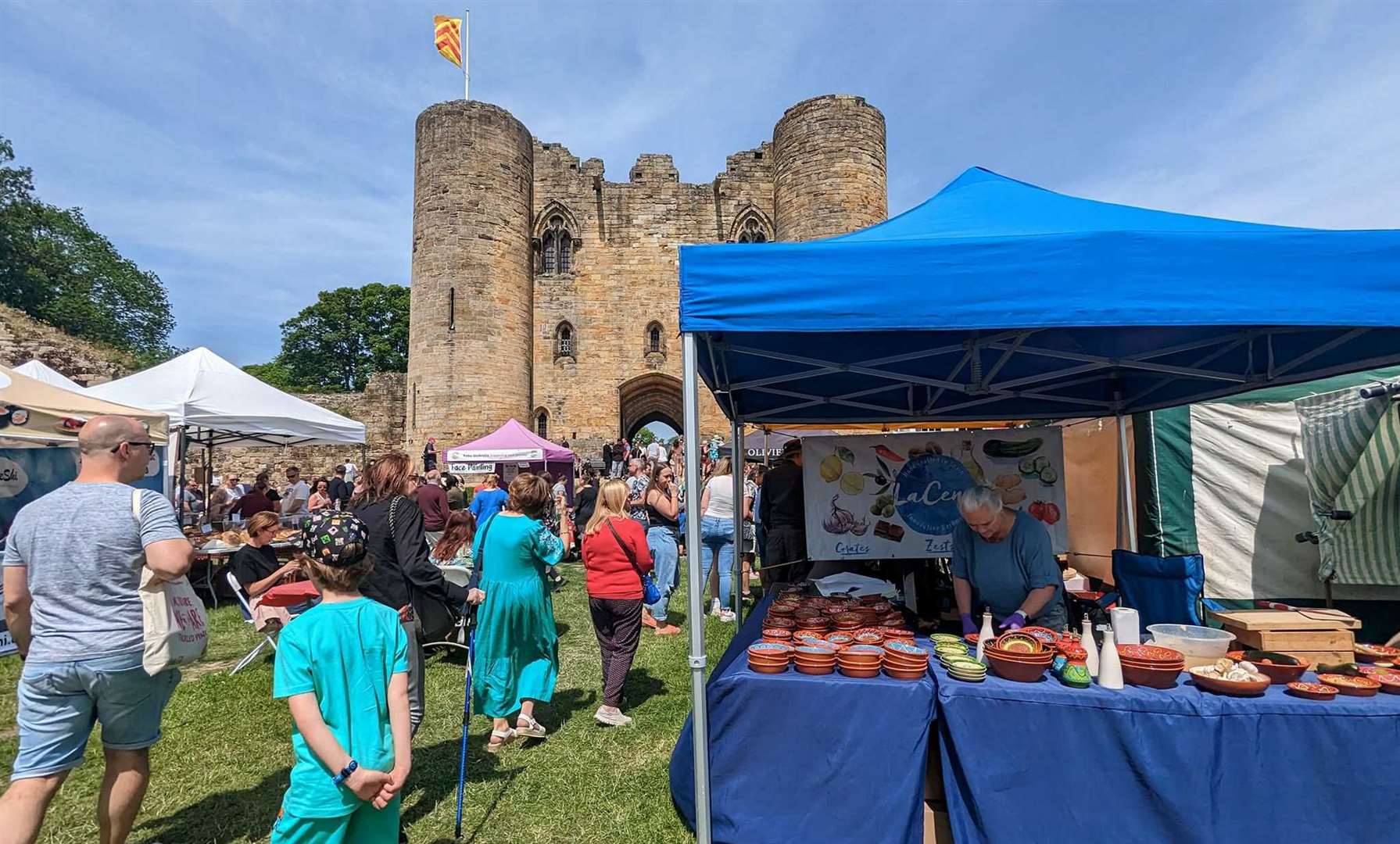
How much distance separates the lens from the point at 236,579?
584 centimetres

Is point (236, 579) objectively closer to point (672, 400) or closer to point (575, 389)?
point (575, 389)

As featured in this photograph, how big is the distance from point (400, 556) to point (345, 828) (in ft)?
5.23

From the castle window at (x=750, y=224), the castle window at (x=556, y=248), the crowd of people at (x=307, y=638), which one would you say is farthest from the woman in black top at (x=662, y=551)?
the castle window at (x=750, y=224)

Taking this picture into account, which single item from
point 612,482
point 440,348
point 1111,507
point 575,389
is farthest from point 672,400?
point 612,482

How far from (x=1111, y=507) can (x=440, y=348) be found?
16559mm

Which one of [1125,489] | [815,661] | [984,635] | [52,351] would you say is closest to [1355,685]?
[984,635]

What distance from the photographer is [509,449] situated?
1192cm

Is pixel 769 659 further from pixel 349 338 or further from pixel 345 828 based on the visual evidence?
pixel 349 338

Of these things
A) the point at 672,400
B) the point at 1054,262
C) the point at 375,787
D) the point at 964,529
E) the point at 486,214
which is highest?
the point at 486,214

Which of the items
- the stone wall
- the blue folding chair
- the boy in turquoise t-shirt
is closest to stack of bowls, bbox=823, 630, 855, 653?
the boy in turquoise t-shirt

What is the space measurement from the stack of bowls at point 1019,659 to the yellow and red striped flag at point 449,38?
77.1ft

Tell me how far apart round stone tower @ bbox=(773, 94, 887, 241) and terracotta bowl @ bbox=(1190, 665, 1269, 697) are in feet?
57.1

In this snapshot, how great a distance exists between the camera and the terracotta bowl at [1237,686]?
8.26ft

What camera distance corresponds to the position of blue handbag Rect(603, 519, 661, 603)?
4133 millimetres
